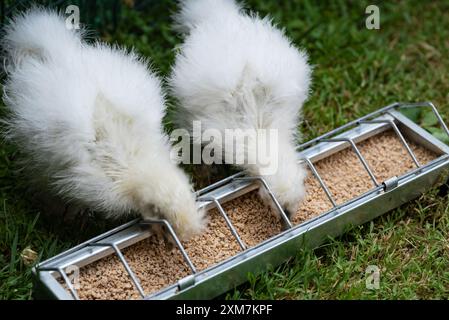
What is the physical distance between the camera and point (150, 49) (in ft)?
13.4

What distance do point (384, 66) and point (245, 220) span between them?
1591mm

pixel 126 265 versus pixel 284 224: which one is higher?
pixel 126 265

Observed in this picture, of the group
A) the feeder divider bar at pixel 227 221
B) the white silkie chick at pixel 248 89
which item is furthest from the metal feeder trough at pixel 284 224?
the white silkie chick at pixel 248 89

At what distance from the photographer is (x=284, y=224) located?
2984 mm

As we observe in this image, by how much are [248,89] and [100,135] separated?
0.62m

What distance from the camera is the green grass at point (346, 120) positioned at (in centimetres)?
292

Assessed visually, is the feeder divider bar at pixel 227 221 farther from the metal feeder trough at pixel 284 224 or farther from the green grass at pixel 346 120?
the green grass at pixel 346 120

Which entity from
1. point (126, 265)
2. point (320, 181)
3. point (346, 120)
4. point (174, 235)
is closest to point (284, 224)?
point (320, 181)

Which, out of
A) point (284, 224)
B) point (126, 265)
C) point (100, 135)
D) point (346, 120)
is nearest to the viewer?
point (126, 265)

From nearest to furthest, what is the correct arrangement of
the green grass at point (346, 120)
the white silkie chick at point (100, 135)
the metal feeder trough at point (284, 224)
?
the metal feeder trough at point (284, 224), the white silkie chick at point (100, 135), the green grass at point (346, 120)

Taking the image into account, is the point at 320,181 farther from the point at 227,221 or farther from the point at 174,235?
the point at 174,235

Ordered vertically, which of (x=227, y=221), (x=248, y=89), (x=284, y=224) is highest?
(x=248, y=89)

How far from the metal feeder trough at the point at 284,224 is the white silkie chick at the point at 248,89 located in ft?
0.35

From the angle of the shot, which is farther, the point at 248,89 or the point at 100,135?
the point at 248,89
